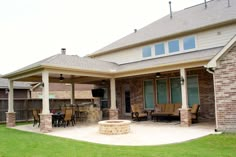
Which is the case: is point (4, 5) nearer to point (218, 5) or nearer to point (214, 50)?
point (214, 50)

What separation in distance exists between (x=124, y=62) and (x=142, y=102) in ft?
11.3

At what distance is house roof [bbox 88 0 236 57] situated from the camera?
1422cm

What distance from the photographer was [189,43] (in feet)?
49.0

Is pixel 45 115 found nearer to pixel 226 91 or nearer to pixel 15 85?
pixel 226 91

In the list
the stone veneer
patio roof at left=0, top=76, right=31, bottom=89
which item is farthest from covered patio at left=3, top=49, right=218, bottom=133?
patio roof at left=0, top=76, right=31, bottom=89

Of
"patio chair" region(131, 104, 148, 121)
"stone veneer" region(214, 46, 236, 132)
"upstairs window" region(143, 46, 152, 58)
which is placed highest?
"upstairs window" region(143, 46, 152, 58)

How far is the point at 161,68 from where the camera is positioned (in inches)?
512

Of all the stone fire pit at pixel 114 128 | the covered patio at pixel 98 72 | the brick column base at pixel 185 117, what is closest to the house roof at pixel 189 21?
the covered patio at pixel 98 72

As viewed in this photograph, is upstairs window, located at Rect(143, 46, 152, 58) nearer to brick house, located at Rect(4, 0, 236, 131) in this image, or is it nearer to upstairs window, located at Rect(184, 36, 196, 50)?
brick house, located at Rect(4, 0, 236, 131)

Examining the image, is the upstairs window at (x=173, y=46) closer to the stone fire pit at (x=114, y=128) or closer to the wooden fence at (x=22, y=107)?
the stone fire pit at (x=114, y=128)

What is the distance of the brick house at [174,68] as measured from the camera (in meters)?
9.89

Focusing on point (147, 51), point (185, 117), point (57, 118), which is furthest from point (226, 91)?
point (57, 118)

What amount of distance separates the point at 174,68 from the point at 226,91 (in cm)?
334

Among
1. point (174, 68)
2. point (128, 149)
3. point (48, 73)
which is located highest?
point (174, 68)
